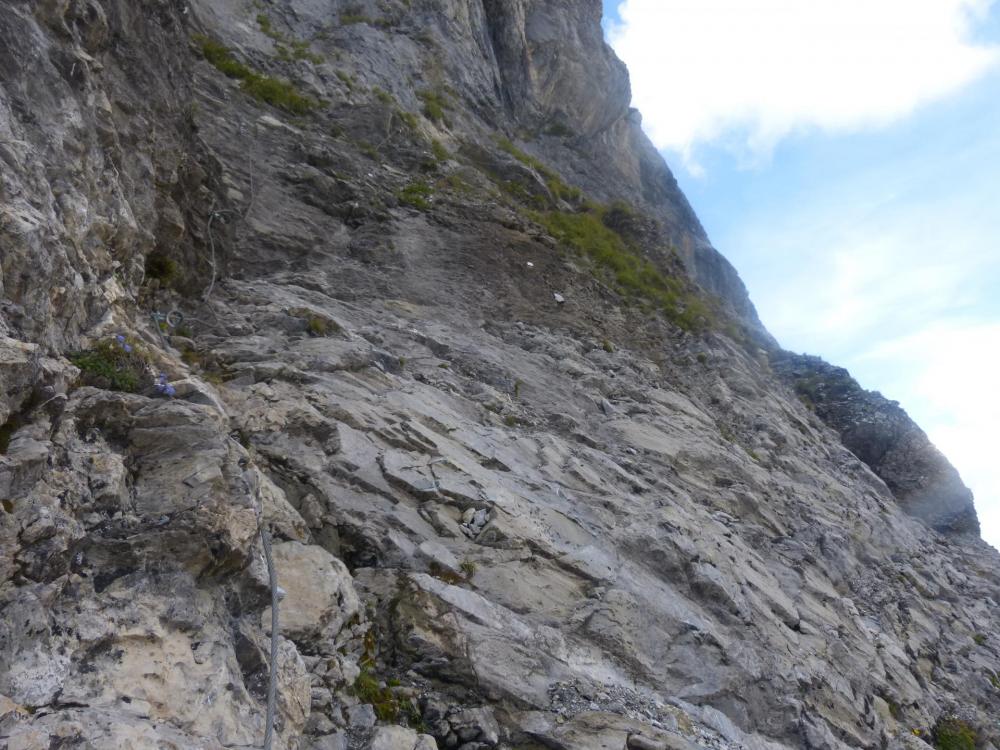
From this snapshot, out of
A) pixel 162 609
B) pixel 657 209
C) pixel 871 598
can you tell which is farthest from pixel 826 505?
pixel 657 209

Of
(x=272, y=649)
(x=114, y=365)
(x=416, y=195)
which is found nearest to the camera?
(x=272, y=649)

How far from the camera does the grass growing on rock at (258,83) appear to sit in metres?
16.2

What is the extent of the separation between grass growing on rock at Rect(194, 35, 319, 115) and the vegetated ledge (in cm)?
1829

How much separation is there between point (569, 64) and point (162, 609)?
32.1 metres

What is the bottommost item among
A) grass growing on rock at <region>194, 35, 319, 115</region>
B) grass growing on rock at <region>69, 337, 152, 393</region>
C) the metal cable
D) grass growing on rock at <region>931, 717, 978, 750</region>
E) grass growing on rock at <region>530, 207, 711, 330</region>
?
the metal cable

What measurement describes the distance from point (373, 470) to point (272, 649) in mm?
2805

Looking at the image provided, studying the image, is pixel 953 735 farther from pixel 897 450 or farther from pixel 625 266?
pixel 897 450

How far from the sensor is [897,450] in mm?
22469

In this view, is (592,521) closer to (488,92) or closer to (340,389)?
(340,389)

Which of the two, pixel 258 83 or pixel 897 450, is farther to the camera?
pixel 897 450

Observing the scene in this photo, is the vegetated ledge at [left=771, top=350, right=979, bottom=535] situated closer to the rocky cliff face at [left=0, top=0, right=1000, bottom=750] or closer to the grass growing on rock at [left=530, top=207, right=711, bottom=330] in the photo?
the rocky cliff face at [left=0, top=0, right=1000, bottom=750]

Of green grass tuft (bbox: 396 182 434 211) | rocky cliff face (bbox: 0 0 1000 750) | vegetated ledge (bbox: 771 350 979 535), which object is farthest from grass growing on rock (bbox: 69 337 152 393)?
vegetated ledge (bbox: 771 350 979 535)

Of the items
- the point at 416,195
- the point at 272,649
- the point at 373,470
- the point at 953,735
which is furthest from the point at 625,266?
the point at 272,649

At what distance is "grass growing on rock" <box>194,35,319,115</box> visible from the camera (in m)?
16.2
